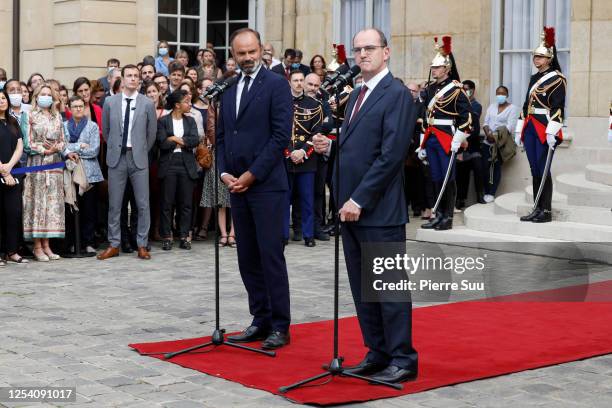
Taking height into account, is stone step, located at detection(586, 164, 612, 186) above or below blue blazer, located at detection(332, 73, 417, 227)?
below

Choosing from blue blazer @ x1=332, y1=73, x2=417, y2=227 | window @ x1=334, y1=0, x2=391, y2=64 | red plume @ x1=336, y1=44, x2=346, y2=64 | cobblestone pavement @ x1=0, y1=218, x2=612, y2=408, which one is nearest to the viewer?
cobblestone pavement @ x1=0, y1=218, x2=612, y2=408

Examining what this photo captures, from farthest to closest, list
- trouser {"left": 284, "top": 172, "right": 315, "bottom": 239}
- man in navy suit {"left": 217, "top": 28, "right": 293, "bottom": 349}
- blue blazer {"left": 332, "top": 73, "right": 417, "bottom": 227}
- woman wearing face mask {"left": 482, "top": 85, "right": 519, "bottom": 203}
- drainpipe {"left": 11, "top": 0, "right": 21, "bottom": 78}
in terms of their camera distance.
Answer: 1. drainpipe {"left": 11, "top": 0, "right": 21, "bottom": 78}
2. woman wearing face mask {"left": 482, "top": 85, "right": 519, "bottom": 203}
3. trouser {"left": 284, "top": 172, "right": 315, "bottom": 239}
4. man in navy suit {"left": 217, "top": 28, "right": 293, "bottom": 349}
5. blue blazer {"left": 332, "top": 73, "right": 417, "bottom": 227}

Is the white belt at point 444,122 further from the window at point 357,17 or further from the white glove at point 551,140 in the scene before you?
the window at point 357,17

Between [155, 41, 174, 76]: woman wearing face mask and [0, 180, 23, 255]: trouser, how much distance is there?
6.42 meters

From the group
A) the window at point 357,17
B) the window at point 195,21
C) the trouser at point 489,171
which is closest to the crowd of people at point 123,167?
the trouser at point 489,171

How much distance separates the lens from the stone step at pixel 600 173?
13.3 m

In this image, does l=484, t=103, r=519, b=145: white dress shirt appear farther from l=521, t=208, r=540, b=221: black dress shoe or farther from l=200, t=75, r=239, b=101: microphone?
l=200, t=75, r=239, b=101: microphone

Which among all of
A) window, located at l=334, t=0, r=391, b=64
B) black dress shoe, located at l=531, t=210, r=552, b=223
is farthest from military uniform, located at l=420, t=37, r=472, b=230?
window, located at l=334, t=0, r=391, b=64

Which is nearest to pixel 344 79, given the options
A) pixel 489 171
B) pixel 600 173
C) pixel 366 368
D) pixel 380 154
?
pixel 380 154

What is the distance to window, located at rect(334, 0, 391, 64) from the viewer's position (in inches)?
723

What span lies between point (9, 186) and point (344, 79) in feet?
19.4

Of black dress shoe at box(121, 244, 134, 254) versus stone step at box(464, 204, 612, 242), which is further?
black dress shoe at box(121, 244, 134, 254)

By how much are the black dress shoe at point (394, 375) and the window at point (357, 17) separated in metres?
12.1

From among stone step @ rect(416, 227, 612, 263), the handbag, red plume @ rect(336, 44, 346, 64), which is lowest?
stone step @ rect(416, 227, 612, 263)
